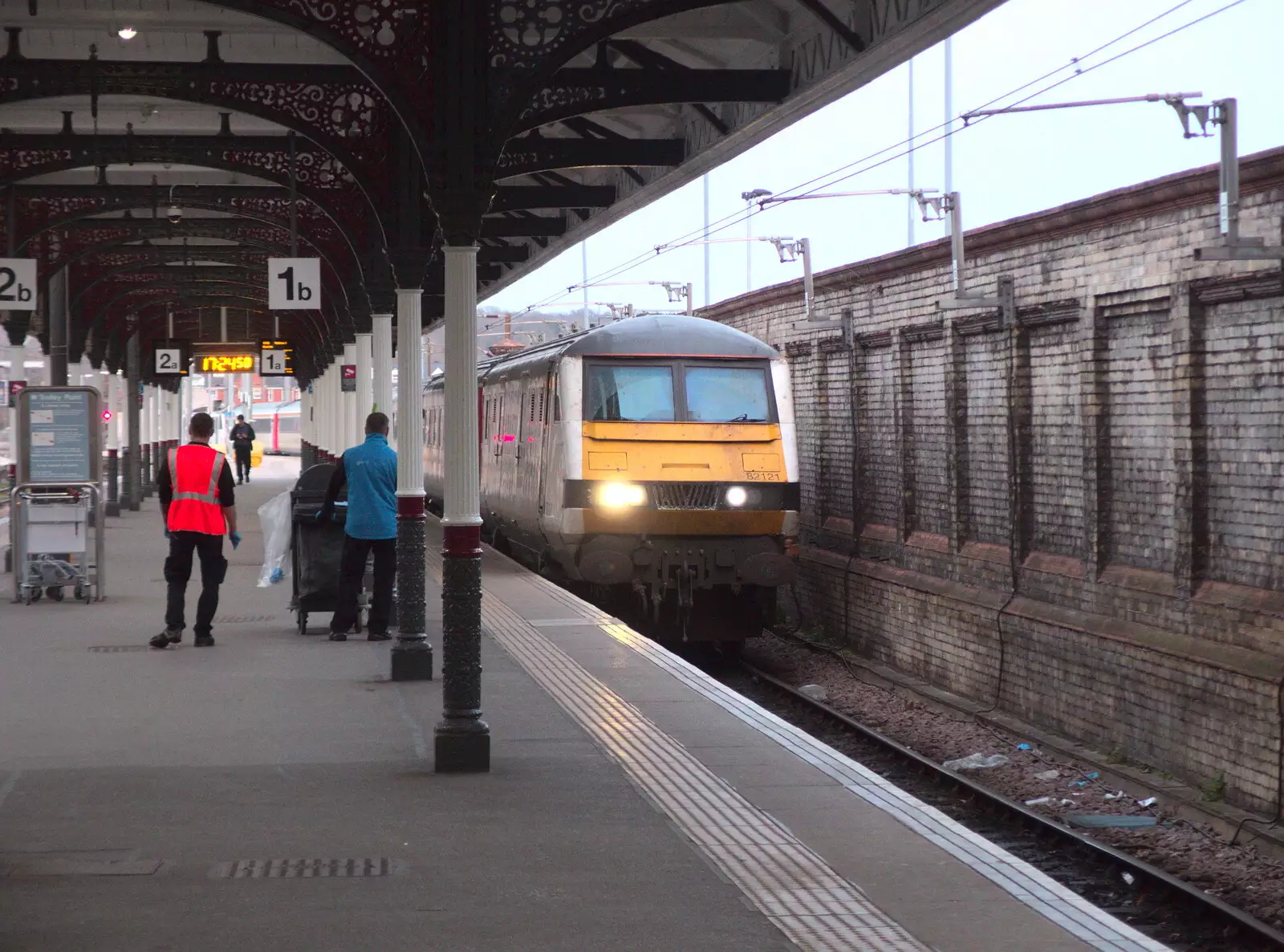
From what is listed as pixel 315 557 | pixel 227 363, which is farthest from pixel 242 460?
pixel 315 557

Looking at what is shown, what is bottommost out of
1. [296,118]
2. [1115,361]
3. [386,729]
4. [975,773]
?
[975,773]

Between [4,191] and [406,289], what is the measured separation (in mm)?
9668

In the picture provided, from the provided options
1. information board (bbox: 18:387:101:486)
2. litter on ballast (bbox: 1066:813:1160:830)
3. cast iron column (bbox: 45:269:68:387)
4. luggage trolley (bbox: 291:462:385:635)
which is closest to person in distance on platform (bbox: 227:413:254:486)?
cast iron column (bbox: 45:269:68:387)

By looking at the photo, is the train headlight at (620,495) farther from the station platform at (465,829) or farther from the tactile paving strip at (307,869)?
the tactile paving strip at (307,869)

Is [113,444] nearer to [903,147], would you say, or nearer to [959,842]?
[903,147]

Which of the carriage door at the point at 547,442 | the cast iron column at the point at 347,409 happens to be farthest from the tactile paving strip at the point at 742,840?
the cast iron column at the point at 347,409

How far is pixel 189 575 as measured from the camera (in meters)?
12.2

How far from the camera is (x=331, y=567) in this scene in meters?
12.9

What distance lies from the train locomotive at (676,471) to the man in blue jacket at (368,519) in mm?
3750

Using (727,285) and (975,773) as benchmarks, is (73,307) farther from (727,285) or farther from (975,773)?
(975,773)

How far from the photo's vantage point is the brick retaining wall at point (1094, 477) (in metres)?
10.2

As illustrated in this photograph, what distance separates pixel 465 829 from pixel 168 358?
29.4 m

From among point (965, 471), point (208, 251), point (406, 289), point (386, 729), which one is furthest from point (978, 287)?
point (208, 251)

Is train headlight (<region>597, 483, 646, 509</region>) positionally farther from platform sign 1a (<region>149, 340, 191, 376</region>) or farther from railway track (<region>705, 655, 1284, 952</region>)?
platform sign 1a (<region>149, 340, 191, 376</region>)
